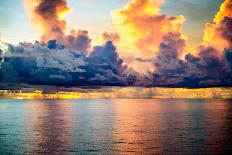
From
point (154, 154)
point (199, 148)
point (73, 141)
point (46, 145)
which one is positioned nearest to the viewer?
point (154, 154)

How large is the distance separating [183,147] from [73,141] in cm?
3618

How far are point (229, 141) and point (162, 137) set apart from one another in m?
Result: 23.3

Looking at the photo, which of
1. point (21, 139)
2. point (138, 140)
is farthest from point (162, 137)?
point (21, 139)

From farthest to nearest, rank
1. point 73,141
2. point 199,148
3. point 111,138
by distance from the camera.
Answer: point 111,138, point 73,141, point 199,148

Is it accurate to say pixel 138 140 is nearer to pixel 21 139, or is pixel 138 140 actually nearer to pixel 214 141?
pixel 214 141

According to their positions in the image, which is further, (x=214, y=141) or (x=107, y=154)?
(x=214, y=141)

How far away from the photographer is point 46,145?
101375mm

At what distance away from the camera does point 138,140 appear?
112 m

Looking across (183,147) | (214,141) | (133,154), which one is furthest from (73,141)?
(214,141)

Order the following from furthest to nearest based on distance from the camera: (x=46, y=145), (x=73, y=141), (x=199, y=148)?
(x=73, y=141) < (x=46, y=145) < (x=199, y=148)

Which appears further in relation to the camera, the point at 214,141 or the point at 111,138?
the point at 111,138

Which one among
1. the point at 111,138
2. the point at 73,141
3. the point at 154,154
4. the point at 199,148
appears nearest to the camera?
the point at 154,154

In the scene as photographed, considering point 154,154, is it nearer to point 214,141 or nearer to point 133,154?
point 133,154

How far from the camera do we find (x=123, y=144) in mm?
104062
